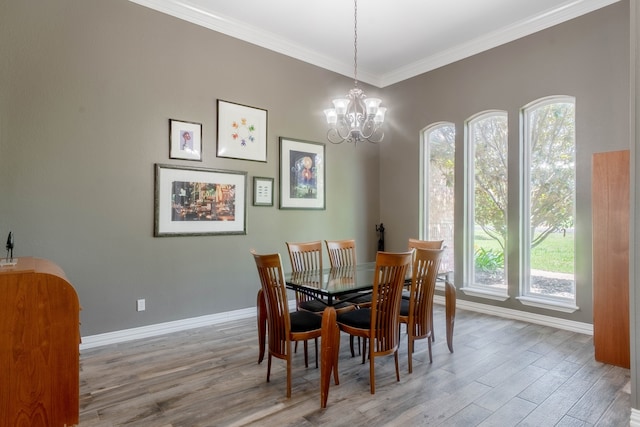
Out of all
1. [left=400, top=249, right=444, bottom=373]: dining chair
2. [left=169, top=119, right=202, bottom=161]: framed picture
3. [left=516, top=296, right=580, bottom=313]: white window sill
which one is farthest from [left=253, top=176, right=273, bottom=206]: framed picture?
[left=516, top=296, right=580, bottom=313]: white window sill

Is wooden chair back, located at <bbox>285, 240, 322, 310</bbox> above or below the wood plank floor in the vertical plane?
above

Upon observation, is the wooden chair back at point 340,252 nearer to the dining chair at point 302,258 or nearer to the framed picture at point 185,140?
the dining chair at point 302,258

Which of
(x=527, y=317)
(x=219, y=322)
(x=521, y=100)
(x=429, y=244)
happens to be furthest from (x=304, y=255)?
(x=521, y=100)

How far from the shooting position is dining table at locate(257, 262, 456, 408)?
2.39m

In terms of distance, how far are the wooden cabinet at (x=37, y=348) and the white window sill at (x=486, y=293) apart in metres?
4.41

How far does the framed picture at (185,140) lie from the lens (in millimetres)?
3916

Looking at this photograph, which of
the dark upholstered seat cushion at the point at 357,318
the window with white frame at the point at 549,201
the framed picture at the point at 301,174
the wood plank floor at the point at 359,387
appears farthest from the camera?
the framed picture at the point at 301,174

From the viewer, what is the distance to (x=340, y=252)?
3967 millimetres

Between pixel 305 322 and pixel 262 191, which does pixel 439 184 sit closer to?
pixel 262 191

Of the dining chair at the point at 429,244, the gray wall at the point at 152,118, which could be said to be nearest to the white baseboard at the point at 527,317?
the gray wall at the point at 152,118

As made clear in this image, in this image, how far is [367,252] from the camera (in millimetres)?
5859

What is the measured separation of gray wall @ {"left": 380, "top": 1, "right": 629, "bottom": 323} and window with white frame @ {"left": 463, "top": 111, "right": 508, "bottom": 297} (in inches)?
5.1

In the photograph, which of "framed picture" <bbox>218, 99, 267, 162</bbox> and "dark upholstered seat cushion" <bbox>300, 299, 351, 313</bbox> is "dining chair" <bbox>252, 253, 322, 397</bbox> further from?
"framed picture" <bbox>218, 99, 267, 162</bbox>

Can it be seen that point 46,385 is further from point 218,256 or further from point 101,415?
point 218,256
